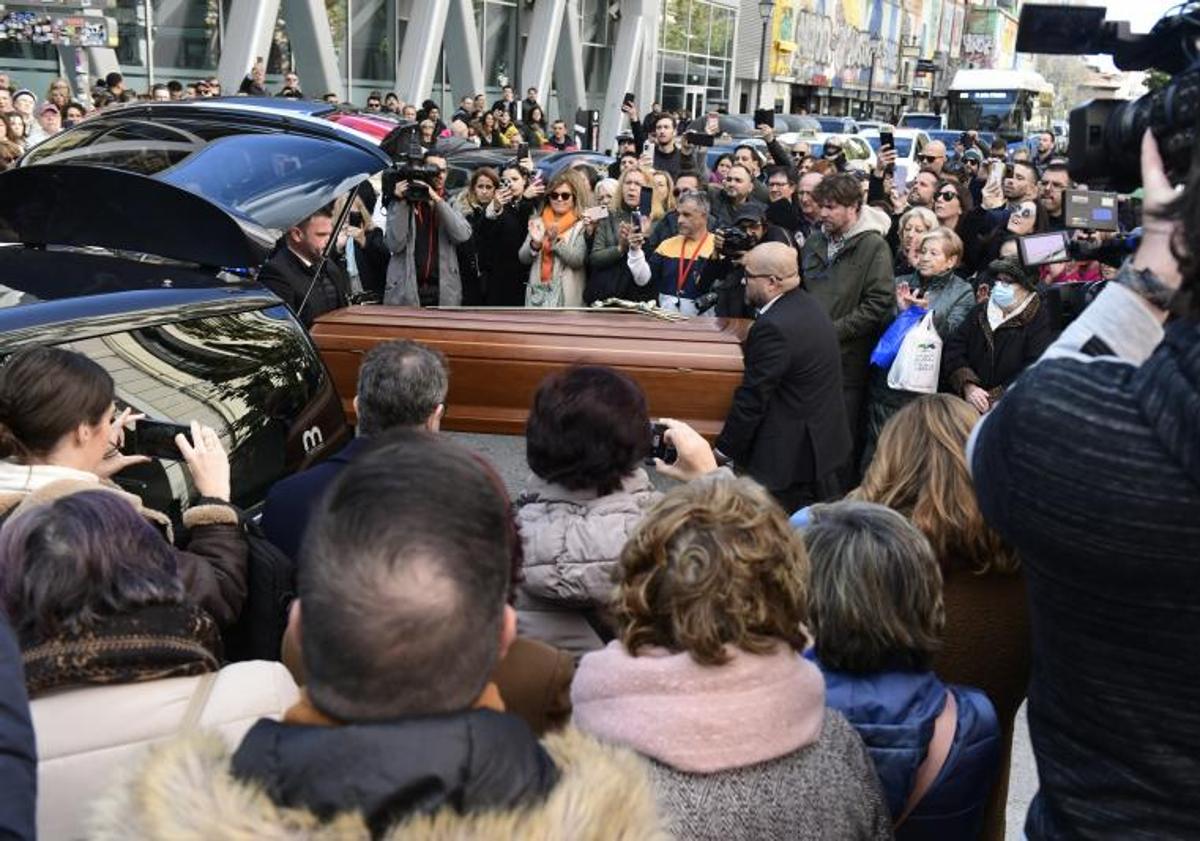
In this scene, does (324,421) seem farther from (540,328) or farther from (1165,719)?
(1165,719)

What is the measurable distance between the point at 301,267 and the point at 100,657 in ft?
12.8

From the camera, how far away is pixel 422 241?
6.93m

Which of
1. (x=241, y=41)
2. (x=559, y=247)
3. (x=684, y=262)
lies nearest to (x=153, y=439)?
(x=684, y=262)

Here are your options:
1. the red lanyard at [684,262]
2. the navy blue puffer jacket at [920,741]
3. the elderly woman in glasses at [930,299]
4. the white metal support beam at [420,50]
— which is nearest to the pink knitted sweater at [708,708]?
the navy blue puffer jacket at [920,741]

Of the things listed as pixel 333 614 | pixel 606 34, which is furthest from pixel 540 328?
pixel 606 34

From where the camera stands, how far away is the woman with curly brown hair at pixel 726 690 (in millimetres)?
1683

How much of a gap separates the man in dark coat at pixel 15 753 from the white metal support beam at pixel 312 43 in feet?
72.9

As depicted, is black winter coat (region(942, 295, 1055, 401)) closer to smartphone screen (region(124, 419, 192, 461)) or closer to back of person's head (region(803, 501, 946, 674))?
back of person's head (region(803, 501, 946, 674))

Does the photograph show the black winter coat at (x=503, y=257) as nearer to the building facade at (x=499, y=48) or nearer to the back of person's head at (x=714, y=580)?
the back of person's head at (x=714, y=580)

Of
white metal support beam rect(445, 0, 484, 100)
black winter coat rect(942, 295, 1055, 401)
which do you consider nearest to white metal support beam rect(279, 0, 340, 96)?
white metal support beam rect(445, 0, 484, 100)

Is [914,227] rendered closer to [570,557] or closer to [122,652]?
[570,557]

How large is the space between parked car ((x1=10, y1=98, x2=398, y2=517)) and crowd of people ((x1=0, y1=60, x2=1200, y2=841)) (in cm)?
26

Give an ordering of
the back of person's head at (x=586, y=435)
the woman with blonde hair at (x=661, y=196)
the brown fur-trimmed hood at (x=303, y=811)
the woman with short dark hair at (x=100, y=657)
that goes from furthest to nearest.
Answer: the woman with blonde hair at (x=661, y=196) → the back of person's head at (x=586, y=435) → the woman with short dark hair at (x=100, y=657) → the brown fur-trimmed hood at (x=303, y=811)

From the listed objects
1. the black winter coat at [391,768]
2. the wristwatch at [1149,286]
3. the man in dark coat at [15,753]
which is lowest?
the man in dark coat at [15,753]
